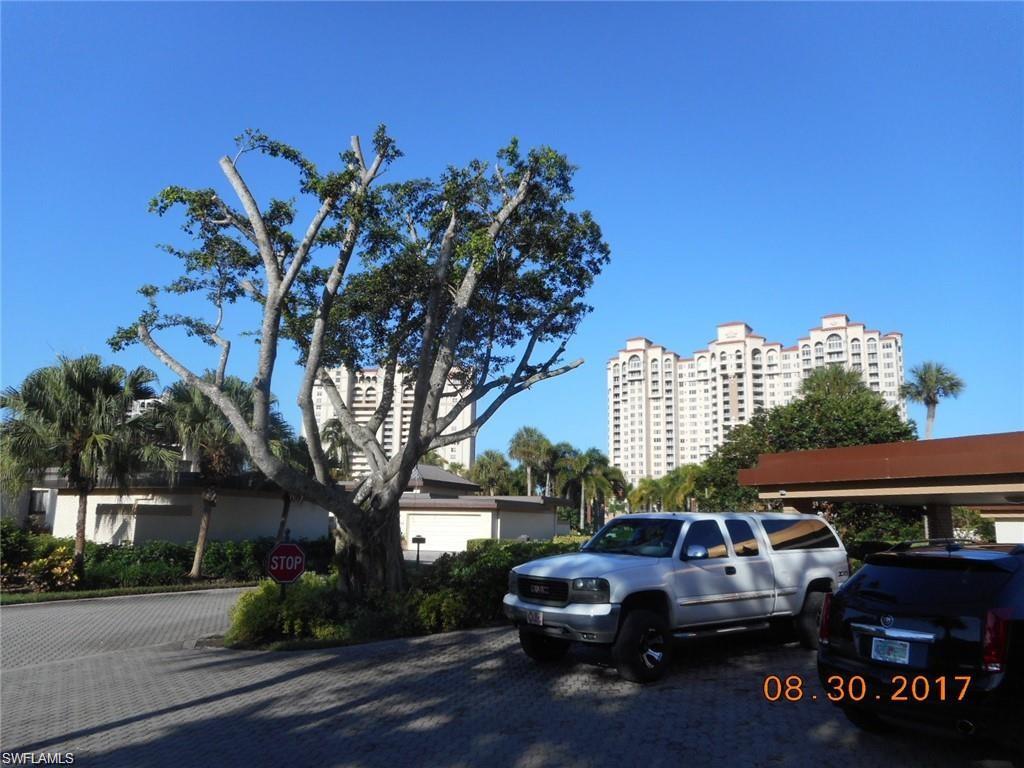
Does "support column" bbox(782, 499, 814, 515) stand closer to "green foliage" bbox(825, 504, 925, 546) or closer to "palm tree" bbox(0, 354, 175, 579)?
"green foliage" bbox(825, 504, 925, 546)

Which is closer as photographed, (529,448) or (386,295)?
(386,295)

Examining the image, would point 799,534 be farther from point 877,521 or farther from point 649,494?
point 649,494

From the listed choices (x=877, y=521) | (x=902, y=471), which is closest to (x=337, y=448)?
(x=902, y=471)

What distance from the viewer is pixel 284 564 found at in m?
10.8

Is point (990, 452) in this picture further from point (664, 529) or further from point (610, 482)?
point (610, 482)

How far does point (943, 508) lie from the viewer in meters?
20.4

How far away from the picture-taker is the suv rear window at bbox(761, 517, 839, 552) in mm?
9445

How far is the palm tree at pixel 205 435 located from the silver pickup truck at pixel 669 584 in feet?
49.2

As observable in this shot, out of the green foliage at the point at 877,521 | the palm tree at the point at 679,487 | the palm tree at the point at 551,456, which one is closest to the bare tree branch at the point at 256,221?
the green foliage at the point at 877,521

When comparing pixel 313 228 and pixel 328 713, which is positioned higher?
pixel 313 228

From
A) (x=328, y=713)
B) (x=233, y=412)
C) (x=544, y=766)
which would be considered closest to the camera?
(x=544, y=766)

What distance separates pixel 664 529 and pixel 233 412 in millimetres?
5982

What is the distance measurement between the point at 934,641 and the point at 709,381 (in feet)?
446

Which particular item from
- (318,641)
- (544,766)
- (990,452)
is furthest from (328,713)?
(990,452)
